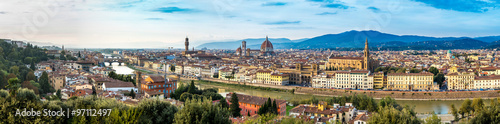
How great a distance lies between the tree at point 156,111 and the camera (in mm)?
5625

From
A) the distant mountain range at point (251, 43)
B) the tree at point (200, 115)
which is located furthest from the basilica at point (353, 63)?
the distant mountain range at point (251, 43)

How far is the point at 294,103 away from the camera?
12.4 meters

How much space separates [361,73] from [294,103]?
21.2ft

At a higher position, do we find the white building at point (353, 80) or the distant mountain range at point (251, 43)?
the distant mountain range at point (251, 43)

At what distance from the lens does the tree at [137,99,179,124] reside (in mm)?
5625

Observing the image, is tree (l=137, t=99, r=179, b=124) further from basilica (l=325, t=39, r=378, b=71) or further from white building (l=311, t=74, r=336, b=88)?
basilica (l=325, t=39, r=378, b=71)

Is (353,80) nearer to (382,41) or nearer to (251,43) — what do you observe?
(382,41)

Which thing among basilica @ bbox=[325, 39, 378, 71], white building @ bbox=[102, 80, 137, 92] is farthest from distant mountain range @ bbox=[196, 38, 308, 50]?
white building @ bbox=[102, 80, 137, 92]

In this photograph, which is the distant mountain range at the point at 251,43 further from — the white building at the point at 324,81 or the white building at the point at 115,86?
the white building at the point at 115,86

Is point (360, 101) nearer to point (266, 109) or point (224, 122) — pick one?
point (266, 109)

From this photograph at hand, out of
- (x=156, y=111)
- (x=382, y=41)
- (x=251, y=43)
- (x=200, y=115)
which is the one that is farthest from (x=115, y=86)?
(x=251, y=43)

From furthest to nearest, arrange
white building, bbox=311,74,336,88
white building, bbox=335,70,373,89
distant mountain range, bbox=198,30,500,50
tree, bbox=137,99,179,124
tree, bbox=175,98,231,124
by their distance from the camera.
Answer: distant mountain range, bbox=198,30,500,50, white building, bbox=311,74,336,88, white building, bbox=335,70,373,89, tree, bbox=137,99,179,124, tree, bbox=175,98,231,124

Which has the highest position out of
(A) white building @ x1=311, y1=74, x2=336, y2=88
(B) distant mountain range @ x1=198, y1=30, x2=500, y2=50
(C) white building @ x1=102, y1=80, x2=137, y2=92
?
(B) distant mountain range @ x1=198, y1=30, x2=500, y2=50

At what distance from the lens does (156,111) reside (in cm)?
566
